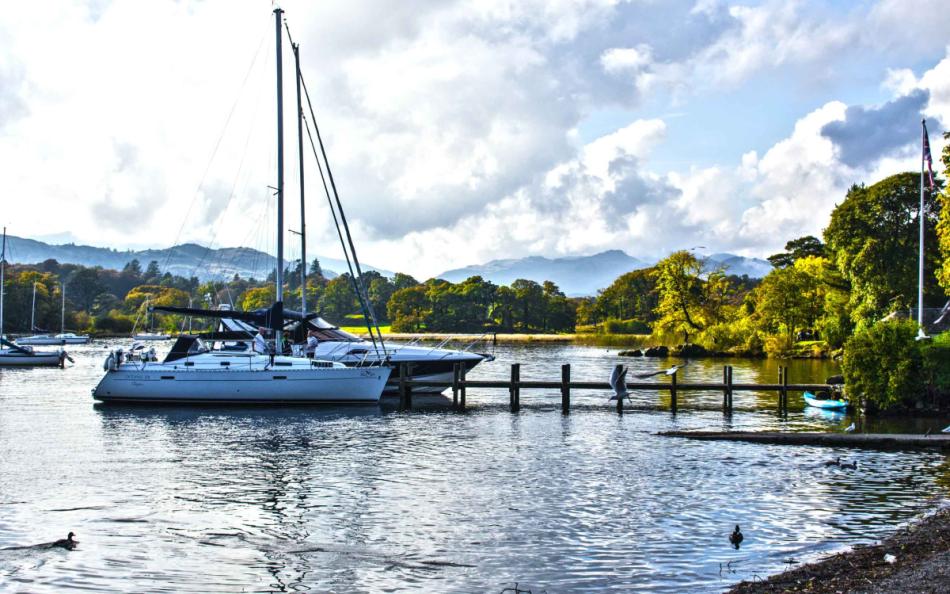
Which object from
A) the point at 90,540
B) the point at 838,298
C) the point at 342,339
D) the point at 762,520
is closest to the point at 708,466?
the point at 762,520

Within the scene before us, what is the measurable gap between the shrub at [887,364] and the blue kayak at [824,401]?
1.58 m

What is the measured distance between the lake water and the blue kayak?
3.22m

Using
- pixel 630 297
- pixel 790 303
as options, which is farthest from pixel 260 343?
pixel 630 297

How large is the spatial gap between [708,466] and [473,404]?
68.1 feet

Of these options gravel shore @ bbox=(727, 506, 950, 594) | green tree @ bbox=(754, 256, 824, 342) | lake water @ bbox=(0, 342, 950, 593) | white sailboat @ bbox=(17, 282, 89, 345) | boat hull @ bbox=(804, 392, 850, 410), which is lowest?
lake water @ bbox=(0, 342, 950, 593)

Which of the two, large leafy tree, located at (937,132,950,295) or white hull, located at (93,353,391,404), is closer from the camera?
white hull, located at (93,353,391,404)

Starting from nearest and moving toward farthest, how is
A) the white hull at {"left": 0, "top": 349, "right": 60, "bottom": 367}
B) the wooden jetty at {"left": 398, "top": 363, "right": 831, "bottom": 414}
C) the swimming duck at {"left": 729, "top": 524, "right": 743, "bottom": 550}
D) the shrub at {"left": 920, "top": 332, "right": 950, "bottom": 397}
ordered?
the swimming duck at {"left": 729, "top": 524, "right": 743, "bottom": 550}, the shrub at {"left": 920, "top": 332, "right": 950, "bottom": 397}, the wooden jetty at {"left": 398, "top": 363, "right": 831, "bottom": 414}, the white hull at {"left": 0, "top": 349, "right": 60, "bottom": 367}

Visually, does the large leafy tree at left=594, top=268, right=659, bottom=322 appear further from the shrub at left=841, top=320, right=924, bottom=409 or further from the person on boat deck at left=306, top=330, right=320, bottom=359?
the shrub at left=841, top=320, right=924, bottom=409

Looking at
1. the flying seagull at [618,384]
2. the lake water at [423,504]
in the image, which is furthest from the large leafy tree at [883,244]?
the lake water at [423,504]

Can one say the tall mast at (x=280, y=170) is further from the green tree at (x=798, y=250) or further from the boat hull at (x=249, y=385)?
the green tree at (x=798, y=250)

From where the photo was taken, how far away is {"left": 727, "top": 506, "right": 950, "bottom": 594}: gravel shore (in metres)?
12.1

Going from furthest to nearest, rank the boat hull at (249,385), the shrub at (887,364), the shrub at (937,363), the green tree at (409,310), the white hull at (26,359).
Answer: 1. the green tree at (409,310)
2. the white hull at (26,359)
3. the boat hull at (249,385)
4. the shrub at (887,364)
5. the shrub at (937,363)

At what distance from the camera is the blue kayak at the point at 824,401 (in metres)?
37.8

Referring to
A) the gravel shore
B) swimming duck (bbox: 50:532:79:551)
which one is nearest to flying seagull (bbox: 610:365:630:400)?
the gravel shore
